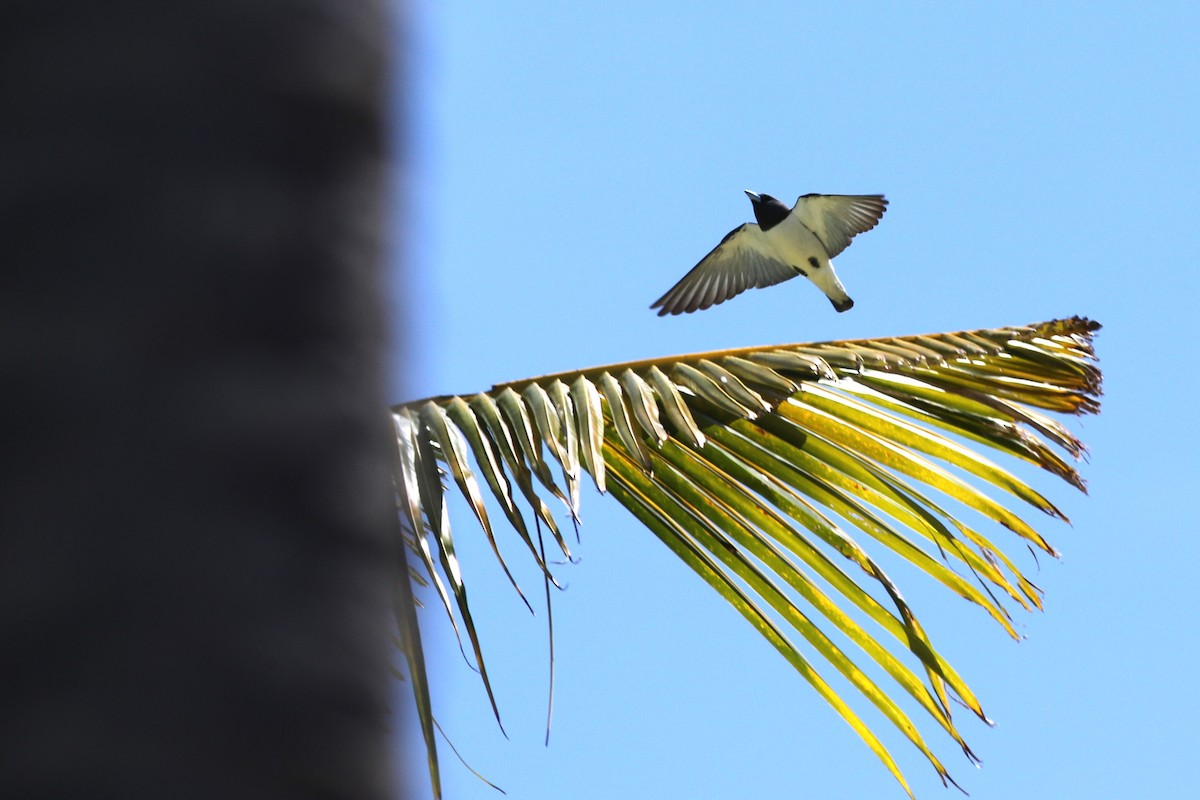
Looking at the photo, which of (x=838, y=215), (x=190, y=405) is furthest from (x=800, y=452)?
(x=838, y=215)

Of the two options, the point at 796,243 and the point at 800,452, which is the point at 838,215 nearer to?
the point at 796,243

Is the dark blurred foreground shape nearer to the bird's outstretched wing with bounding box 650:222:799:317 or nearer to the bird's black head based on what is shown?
the bird's outstretched wing with bounding box 650:222:799:317

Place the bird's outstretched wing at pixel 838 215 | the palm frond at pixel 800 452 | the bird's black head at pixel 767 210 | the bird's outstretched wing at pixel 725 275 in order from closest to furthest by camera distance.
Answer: the palm frond at pixel 800 452
the bird's outstretched wing at pixel 838 215
the bird's outstretched wing at pixel 725 275
the bird's black head at pixel 767 210

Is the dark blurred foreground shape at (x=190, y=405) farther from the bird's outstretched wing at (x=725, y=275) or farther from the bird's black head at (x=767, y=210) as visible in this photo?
the bird's black head at (x=767, y=210)

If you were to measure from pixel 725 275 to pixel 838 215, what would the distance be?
804 millimetres

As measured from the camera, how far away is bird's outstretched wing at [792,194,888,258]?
8.96 m

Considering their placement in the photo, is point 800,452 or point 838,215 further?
point 838,215

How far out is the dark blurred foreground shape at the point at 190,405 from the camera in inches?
25.4

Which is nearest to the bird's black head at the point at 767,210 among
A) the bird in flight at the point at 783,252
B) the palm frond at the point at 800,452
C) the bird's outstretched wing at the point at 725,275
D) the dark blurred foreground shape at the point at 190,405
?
the bird in flight at the point at 783,252

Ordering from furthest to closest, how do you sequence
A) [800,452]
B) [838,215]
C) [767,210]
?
[767,210]
[838,215]
[800,452]

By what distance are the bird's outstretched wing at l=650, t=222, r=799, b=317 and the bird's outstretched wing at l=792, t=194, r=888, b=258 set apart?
32 cm

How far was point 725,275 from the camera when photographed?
9477mm

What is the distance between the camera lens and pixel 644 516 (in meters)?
3.46

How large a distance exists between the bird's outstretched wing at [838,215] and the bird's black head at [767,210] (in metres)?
0.32
